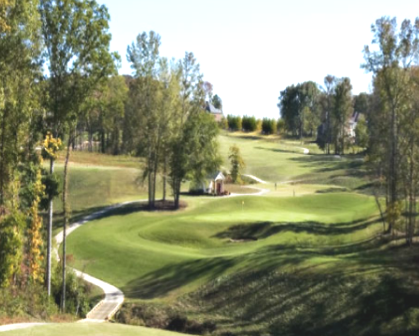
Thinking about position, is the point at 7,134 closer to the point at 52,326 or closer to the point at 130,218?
the point at 52,326

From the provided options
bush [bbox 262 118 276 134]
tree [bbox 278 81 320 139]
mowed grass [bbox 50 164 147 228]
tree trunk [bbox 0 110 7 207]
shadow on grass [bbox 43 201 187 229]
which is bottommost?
shadow on grass [bbox 43 201 187 229]

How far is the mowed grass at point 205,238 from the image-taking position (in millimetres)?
33250

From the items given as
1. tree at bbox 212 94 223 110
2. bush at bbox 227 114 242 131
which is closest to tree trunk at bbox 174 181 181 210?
bush at bbox 227 114 242 131

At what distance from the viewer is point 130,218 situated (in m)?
51.3

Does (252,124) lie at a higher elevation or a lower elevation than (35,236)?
higher

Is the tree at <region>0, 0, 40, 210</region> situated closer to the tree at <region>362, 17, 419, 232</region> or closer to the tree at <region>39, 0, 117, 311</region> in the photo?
the tree at <region>39, 0, 117, 311</region>

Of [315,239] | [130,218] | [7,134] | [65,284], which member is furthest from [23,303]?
[130,218]

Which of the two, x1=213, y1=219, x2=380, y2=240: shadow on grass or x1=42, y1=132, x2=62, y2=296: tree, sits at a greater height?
x1=42, y1=132, x2=62, y2=296: tree

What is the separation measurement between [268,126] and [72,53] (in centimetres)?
12260

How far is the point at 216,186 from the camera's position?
6562cm

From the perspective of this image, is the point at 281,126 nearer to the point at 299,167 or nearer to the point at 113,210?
the point at 299,167

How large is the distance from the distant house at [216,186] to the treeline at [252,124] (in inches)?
3262

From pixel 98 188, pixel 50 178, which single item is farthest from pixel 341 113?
pixel 50 178

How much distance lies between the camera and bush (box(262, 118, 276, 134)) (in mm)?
148250
